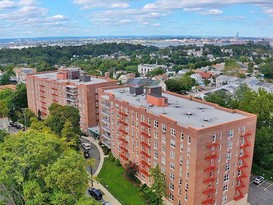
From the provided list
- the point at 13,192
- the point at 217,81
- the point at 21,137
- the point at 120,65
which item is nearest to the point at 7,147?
the point at 21,137

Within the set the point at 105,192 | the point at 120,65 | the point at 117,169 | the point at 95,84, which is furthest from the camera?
the point at 120,65

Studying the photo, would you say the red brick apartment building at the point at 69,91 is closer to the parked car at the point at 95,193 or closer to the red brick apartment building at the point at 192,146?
the red brick apartment building at the point at 192,146

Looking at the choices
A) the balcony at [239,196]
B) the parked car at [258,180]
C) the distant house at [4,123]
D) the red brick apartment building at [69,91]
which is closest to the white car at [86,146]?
the red brick apartment building at [69,91]

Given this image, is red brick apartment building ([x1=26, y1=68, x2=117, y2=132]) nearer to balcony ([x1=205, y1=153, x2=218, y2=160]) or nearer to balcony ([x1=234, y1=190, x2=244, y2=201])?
balcony ([x1=205, y1=153, x2=218, y2=160])

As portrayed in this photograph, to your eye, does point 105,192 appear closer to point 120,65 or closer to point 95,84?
point 95,84

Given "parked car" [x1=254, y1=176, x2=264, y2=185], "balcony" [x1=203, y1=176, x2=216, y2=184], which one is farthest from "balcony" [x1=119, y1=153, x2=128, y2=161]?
"parked car" [x1=254, y1=176, x2=264, y2=185]

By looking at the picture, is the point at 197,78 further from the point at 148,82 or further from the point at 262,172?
the point at 262,172
